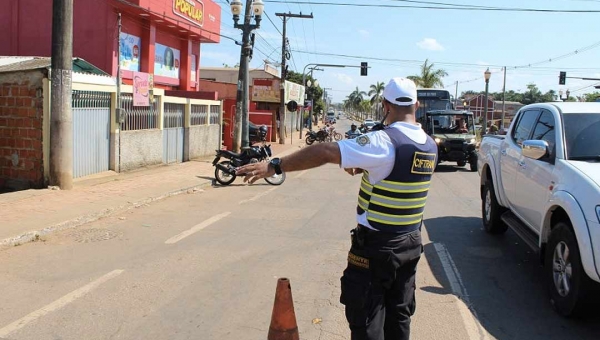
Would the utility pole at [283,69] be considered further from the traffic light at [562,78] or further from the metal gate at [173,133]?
the traffic light at [562,78]

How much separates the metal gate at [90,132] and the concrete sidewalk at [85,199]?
34cm

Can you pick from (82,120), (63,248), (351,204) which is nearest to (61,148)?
(82,120)

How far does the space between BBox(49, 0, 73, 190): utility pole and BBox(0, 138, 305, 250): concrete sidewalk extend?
2.22 feet

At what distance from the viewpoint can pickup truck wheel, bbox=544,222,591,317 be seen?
446 centimetres

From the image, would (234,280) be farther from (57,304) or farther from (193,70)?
(193,70)

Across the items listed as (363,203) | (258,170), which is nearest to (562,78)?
(363,203)

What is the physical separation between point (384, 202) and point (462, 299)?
266 cm

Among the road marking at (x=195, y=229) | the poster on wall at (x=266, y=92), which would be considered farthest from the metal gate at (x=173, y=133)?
the poster on wall at (x=266, y=92)

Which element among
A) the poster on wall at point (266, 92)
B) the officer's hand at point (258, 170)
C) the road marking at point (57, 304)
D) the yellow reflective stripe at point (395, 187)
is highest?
the poster on wall at point (266, 92)

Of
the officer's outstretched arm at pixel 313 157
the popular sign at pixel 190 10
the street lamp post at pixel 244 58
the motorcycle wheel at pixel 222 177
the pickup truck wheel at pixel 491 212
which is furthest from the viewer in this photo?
the popular sign at pixel 190 10

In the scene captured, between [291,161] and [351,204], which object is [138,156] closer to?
[351,204]

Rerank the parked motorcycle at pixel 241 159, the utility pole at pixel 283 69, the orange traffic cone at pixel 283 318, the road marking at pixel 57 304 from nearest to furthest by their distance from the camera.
Answer: the orange traffic cone at pixel 283 318, the road marking at pixel 57 304, the parked motorcycle at pixel 241 159, the utility pole at pixel 283 69

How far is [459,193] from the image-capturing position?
13.0 meters

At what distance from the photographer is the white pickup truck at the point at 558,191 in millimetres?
4426
